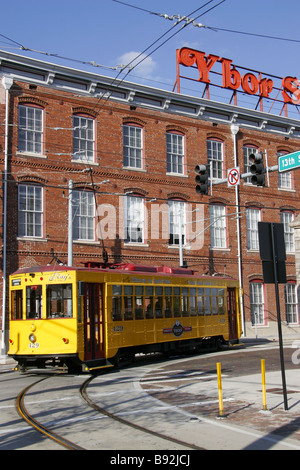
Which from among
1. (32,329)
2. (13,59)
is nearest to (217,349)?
(32,329)

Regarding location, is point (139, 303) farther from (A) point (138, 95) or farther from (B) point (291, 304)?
(B) point (291, 304)

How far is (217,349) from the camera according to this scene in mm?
22672

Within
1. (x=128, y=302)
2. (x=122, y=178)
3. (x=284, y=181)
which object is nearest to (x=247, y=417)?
(x=128, y=302)

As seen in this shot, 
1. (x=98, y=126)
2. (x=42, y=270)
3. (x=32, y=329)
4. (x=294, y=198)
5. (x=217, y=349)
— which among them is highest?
(x=98, y=126)

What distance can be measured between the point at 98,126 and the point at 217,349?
1234cm

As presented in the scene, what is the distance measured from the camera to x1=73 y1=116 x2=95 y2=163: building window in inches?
1025

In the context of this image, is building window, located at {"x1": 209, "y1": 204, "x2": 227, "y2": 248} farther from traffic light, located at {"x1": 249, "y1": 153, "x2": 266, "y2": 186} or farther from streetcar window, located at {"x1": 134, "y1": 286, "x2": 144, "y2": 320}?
traffic light, located at {"x1": 249, "y1": 153, "x2": 266, "y2": 186}

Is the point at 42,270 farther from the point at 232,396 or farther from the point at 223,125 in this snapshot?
the point at 223,125

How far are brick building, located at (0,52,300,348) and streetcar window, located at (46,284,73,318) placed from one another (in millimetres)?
7034

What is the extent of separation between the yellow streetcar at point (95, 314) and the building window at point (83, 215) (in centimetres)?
713

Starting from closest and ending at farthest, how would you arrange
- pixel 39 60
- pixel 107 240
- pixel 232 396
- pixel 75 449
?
pixel 75 449, pixel 232 396, pixel 39 60, pixel 107 240

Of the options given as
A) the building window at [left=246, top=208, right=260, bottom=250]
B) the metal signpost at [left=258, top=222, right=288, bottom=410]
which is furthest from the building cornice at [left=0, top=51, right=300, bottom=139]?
the metal signpost at [left=258, top=222, right=288, bottom=410]

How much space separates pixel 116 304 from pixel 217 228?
51.7ft

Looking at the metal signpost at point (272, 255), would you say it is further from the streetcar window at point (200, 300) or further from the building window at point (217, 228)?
the building window at point (217, 228)
